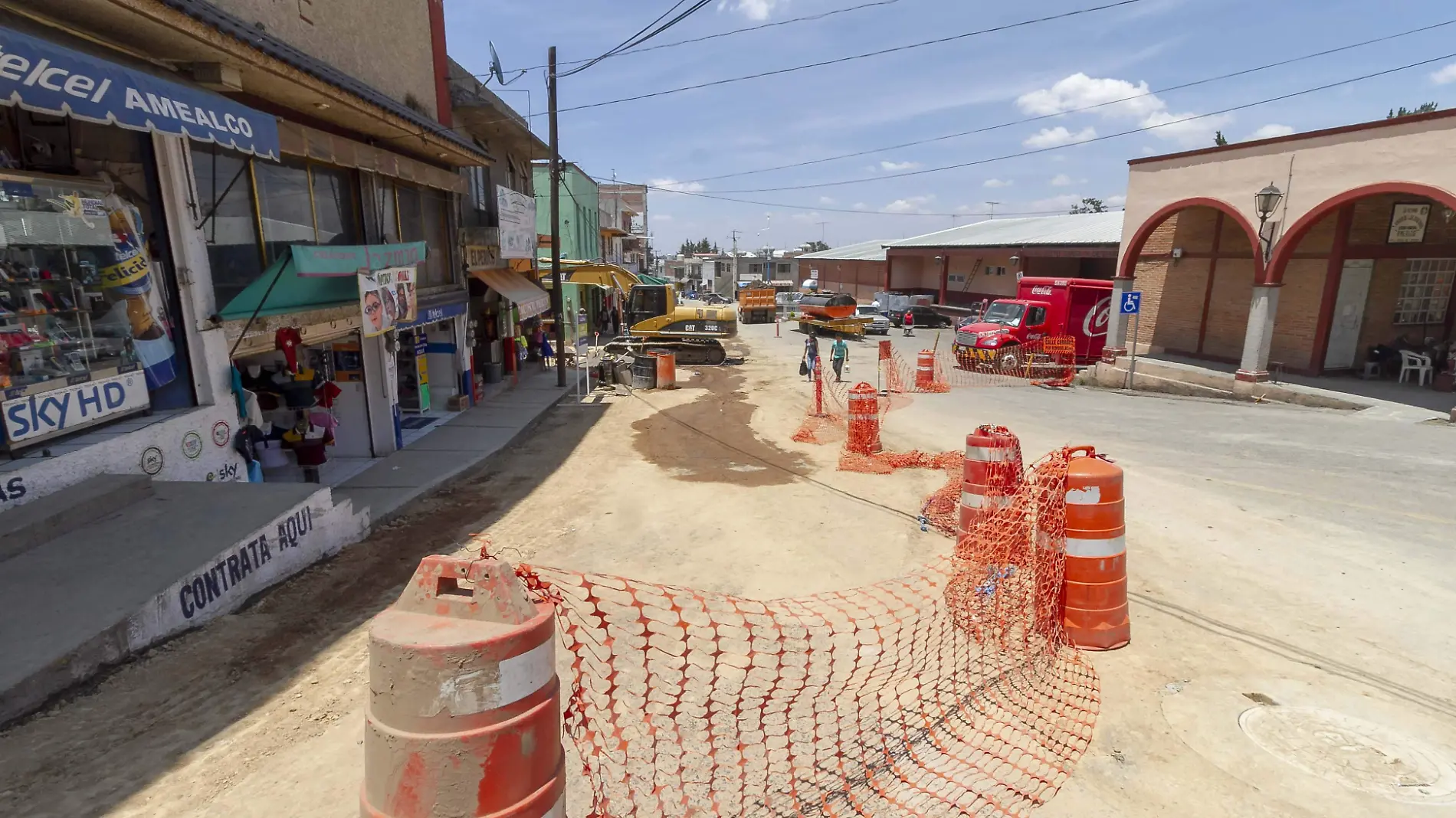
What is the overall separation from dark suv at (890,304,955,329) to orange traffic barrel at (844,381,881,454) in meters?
25.5

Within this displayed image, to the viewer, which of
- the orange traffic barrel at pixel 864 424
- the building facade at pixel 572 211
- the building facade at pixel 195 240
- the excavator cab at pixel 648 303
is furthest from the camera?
the building facade at pixel 572 211

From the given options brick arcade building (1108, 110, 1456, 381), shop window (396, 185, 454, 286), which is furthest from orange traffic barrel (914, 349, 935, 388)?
shop window (396, 185, 454, 286)

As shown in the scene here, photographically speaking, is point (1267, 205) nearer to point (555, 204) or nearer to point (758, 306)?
point (555, 204)

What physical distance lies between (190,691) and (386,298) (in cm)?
666

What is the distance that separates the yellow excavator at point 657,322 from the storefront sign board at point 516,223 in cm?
484

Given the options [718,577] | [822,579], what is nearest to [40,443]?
[718,577]

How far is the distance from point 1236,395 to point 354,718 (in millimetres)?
19062

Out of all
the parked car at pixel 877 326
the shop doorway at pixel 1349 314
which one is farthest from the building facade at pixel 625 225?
the shop doorway at pixel 1349 314

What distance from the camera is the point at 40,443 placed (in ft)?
18.2

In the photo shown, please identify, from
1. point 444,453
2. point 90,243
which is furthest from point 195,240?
point 444,453

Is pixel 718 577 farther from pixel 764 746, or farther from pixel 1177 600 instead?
pixel 1177 600

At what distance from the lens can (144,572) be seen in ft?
15.6

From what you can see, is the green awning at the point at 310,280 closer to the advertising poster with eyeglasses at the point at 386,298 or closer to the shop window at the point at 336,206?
the advertising poster with eyeglasses at the point at 386,298

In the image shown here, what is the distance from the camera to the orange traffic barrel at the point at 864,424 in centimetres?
1098
